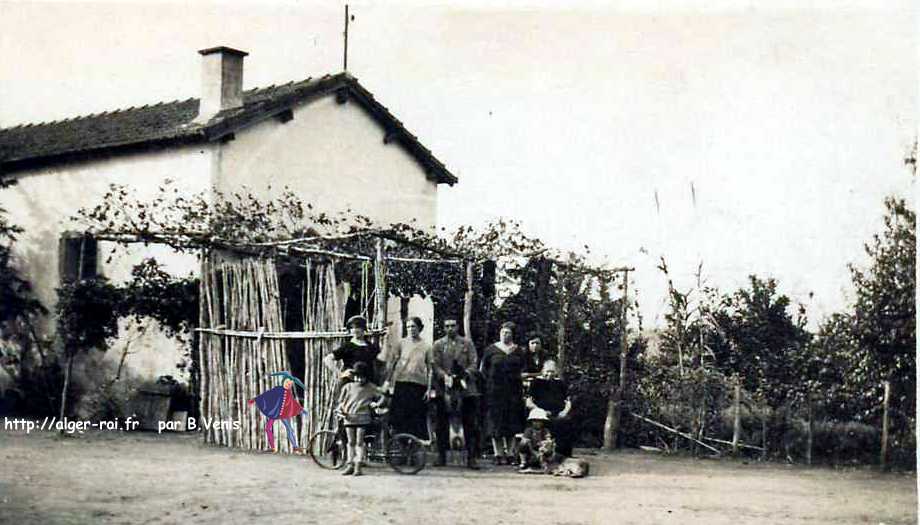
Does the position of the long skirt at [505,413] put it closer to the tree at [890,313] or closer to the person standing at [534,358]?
the person standing at [534,358]

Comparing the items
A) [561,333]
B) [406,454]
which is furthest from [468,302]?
[406,454]

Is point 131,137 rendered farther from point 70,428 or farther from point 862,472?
point 862,472

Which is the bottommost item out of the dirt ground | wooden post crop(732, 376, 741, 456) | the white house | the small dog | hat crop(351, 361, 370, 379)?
the dirt ground

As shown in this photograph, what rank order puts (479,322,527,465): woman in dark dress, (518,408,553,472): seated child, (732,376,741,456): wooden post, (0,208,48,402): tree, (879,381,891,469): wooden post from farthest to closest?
1. (0,208,48,402): tree
2. (732,376,741,456): wooden post
3. (479,322,527,465): woman in dark dress
4. (518,408,553,472): seated child
5. (879,381,891,469): wooden post

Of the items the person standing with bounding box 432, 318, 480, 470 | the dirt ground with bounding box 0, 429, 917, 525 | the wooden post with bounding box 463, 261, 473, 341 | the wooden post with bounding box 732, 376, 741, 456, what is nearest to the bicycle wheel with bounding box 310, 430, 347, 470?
the dirt ground with bounding box 0, 429, 917, 525

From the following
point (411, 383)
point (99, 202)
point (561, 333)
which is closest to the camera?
point (411, 383)

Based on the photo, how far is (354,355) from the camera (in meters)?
9.62

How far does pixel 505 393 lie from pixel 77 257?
5.44 meters

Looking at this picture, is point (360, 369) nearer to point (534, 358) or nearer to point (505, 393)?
point (505, 393)

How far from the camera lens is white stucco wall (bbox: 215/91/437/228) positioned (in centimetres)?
1259

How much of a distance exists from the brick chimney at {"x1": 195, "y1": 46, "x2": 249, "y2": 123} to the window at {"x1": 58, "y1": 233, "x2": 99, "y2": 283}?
1838 millimetres

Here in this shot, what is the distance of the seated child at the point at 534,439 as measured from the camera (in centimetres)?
973

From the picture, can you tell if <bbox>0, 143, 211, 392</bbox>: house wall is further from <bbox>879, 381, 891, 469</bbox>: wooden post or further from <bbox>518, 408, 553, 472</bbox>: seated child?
<bbox>879, 381, 891, 469</bbox>: wooden post

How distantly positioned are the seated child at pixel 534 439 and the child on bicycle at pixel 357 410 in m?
1.44
